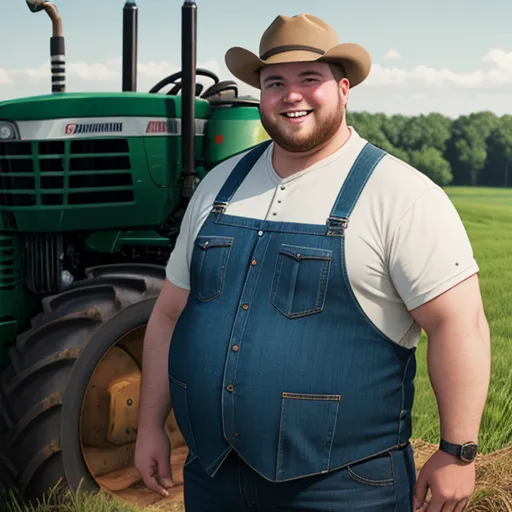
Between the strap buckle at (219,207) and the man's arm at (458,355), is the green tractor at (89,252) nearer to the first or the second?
the strap buckle at (219,207)

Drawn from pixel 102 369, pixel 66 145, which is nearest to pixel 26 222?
pixel 66 145

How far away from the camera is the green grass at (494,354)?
5.08 meters

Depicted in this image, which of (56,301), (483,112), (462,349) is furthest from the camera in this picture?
(483,112)

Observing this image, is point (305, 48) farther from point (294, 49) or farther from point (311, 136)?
point (311, 136)

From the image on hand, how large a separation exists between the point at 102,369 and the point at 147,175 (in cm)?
90

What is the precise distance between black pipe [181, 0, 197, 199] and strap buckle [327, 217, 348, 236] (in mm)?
A: 2157

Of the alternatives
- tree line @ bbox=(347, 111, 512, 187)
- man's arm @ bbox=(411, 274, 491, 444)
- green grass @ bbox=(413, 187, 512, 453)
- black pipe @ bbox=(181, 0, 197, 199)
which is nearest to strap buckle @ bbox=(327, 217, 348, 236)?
man's arm @ bbox=(411, 274, 491, 444)

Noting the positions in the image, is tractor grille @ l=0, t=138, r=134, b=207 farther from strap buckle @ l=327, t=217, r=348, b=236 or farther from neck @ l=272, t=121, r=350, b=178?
strap buckle @ l=327, t=217, r=348, b=236

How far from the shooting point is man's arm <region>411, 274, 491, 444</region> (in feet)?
6.66

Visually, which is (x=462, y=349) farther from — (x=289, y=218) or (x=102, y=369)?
(x=102, y=369)

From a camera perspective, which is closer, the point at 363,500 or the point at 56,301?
the point at 363,500

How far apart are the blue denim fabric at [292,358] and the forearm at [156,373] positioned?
0.26 meters

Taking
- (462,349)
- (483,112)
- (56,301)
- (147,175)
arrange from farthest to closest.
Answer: (483,112) → (147,175) → (56,301) → (462,349)

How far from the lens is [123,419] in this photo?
385 centimetres
